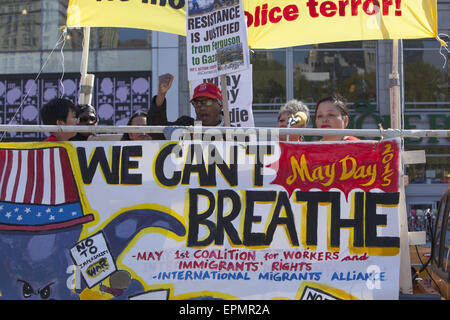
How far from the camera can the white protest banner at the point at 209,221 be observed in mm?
3062

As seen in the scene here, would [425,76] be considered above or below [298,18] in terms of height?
above

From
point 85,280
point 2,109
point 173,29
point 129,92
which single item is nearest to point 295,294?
point 85,280

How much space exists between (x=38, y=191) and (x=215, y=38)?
1.97 m

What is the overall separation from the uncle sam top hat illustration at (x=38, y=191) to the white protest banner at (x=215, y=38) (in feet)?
5.14

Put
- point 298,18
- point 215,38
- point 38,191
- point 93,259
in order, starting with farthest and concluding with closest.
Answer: point 298,18 < point 215,38 < point 38,191 < point 93,259

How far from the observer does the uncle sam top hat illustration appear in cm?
314

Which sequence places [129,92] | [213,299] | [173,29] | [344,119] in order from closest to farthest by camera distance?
[213,299], [344,119], [173,29], [129,92]

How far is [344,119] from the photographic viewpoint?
4.03m

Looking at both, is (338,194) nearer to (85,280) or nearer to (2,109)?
(85,280)

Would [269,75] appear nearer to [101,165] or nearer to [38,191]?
[101,165]

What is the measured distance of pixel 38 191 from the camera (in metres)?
3.19

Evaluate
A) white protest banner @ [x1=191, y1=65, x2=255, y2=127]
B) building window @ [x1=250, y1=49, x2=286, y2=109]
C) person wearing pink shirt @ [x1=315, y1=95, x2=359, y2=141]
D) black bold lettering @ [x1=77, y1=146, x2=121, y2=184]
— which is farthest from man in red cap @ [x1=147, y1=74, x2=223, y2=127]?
building window @ [x1=250, y1=49, x2=286, y2=109]

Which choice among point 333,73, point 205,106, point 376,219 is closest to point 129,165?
point 205,106
